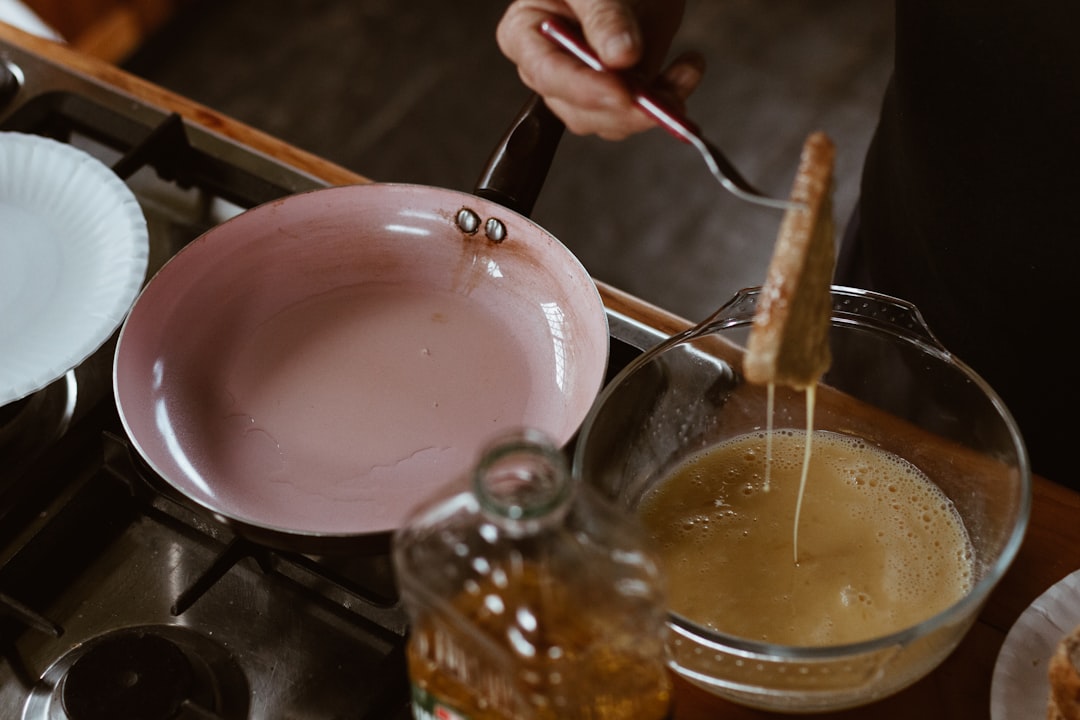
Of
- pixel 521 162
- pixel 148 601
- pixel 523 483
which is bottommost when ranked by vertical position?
pixel 148 601

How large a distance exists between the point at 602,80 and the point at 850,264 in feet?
1.86

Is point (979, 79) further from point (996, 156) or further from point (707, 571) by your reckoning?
point (707, 571)

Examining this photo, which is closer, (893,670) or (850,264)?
(893,670)

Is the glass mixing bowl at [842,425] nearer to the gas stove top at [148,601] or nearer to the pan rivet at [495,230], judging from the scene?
the gas stove top at [148,601]

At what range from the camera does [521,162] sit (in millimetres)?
942

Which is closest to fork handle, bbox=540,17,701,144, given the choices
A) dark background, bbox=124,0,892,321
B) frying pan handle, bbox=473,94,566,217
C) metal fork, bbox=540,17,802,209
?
metal fork, bbox=540,17,802,209

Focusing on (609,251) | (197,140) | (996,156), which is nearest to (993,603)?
(996,156)

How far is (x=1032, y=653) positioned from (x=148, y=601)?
1.99 ft

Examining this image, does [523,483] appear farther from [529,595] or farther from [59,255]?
[59,255]

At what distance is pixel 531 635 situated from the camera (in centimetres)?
53

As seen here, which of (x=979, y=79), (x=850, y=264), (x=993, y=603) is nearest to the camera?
(x=993, y=603)

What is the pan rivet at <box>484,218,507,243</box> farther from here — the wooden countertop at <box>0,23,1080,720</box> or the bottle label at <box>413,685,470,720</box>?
the bottle label at <box>413,685,470,720</box>

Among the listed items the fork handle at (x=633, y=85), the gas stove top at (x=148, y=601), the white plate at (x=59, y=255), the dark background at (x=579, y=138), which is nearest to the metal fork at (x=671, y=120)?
the fork handle at (x=633, y=85)

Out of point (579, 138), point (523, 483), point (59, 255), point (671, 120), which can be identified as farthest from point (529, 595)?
point (579, 138)
